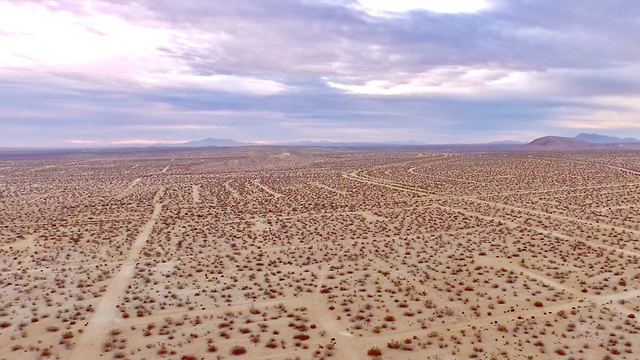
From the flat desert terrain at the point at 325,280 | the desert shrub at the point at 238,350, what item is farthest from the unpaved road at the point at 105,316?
the desert shrub at the point at 238,350

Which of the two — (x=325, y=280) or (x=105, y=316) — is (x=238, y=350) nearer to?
(x=105, y=316)

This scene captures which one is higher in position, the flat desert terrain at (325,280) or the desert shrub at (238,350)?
the flat desert terrain at (325,280)

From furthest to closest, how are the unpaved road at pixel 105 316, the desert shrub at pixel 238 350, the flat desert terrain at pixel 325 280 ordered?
the flat desert terrain at pixel 325 280
the unpaved road at pixel 105 316
the desert shrub at pixel 238 350

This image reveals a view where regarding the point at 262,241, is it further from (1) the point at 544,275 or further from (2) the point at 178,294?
(1) the point at 544,275

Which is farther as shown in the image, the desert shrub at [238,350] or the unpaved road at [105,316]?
the unpaved road at [105,316]

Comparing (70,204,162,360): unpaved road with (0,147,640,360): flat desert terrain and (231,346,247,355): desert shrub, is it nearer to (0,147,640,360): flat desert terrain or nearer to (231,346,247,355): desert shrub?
(0,147,640,360): flat desert terrain

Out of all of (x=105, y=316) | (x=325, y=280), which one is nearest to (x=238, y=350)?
(x=105, y=316)

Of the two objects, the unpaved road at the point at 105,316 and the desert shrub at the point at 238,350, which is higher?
the unpaved road at the point at 105,316

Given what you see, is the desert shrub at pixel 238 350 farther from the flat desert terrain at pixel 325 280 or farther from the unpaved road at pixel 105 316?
the unpaved road at pixel 105 316

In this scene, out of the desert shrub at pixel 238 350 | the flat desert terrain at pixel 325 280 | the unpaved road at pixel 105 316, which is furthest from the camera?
Answer: the flat desert terrain at pixel 325 280

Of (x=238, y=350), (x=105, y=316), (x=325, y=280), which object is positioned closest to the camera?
(x=238, y=350)
